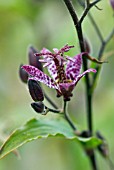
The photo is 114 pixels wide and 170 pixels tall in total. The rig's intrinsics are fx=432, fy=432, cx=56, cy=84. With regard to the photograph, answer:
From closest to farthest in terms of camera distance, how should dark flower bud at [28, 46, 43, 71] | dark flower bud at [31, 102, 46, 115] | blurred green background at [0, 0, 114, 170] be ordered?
dark flower bud at [31, 102, 46, 115] → dark flower bud at [28, 46, 43, 71] → blurred green background at [0, 0, 114, 170]

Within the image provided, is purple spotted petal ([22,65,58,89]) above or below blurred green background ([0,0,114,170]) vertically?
above

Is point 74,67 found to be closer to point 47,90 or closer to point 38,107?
point 38,107

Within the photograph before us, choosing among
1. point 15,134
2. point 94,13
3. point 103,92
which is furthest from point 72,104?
point 15,134

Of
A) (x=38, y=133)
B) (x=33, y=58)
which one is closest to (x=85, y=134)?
(x=38, y=133)

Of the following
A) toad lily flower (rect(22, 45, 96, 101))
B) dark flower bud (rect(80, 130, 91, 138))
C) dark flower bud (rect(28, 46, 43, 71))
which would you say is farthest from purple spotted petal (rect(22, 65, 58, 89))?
dark flower bud (rect(80, 130, 91, 138))

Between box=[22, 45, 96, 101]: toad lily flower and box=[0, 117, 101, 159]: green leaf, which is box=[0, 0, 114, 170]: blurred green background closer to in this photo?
box=[0, 117, 101, 159]: green leaf

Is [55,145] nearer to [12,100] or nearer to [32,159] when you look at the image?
[32,159]
